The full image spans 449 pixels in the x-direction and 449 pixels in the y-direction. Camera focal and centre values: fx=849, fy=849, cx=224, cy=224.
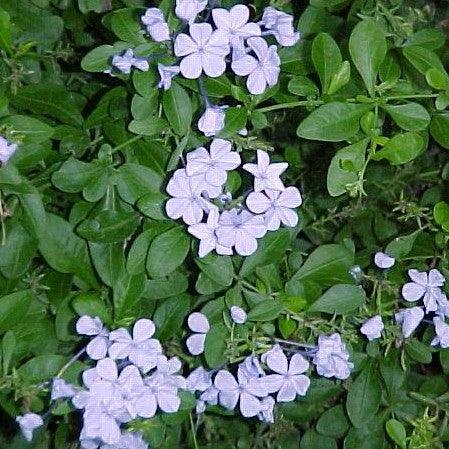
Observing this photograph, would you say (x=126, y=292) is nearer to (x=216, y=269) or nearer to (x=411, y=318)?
(x=216, y=269)

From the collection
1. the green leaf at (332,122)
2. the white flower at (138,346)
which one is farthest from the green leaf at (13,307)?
the green leaf at (332,122)

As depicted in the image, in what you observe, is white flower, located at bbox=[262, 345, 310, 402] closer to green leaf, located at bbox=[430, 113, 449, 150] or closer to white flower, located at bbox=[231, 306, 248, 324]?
white flower, located at bbox=[231, 306, 248, 324]

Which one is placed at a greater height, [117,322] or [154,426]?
[117,322]

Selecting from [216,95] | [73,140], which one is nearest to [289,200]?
[216,95]

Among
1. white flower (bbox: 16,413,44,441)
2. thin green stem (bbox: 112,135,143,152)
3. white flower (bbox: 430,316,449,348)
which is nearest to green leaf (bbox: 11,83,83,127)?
thin green stem (bbox: 112,135,143,152)

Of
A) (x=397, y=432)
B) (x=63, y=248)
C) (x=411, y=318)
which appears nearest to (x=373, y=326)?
(x=411, y=318)

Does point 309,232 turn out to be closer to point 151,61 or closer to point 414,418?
point 414,418
